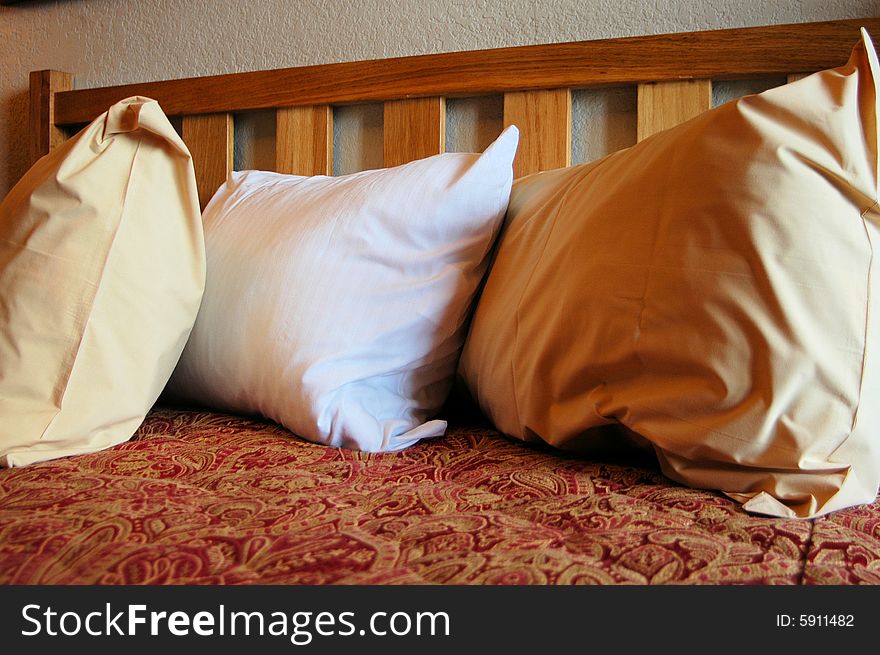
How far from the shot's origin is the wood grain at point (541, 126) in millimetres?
1209

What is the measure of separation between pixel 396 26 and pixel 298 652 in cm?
123

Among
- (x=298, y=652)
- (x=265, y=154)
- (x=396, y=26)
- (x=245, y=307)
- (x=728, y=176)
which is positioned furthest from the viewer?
(x=265, y=154)

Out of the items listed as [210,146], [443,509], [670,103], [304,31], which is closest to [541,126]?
[670,103]

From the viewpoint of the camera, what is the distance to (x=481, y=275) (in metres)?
0.93

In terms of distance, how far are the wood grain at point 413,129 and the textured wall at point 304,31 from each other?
0.06 m

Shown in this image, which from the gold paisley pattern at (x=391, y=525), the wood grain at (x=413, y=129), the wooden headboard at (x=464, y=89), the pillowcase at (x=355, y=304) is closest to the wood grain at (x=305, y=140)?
the wooden headboard at (x=464, y=89)

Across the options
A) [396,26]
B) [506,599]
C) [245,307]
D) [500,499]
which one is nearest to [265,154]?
[396,26]

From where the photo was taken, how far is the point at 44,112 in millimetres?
1639

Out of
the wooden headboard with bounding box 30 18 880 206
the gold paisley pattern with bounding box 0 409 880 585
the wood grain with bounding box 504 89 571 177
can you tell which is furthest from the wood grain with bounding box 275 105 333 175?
the gold paisley pattern with bounding box 0 409 880 585

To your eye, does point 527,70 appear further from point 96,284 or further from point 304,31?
point 96,284

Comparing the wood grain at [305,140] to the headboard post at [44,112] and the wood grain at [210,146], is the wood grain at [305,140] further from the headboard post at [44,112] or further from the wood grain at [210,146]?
the headboard post at [44,112]

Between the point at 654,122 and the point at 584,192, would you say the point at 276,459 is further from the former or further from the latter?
the point at 654,122

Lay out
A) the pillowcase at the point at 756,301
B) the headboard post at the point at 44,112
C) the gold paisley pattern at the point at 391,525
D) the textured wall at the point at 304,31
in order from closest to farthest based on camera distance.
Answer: the gold paisley pattern at the point at 391,525, the pillowcase at the point at 756,301, the textured wall at the point at 304,31, the headboard post at the point at 44,112

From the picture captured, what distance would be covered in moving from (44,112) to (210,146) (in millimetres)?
429
